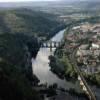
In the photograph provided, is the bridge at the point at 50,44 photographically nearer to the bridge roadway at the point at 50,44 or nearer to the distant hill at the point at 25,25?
the bridge roadway at the point at 50,44

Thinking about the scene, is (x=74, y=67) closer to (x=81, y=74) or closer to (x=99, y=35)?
(x=81, y=74)

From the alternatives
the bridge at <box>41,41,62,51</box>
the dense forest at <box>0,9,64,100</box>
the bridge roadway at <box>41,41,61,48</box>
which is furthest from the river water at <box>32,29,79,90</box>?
the bridge roadway at <box>41,41,61,48</box>

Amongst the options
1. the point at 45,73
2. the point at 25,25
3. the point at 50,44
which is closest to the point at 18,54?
the point at 45,73

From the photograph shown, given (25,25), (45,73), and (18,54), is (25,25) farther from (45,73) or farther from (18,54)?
(45,73)

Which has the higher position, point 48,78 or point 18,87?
point 18,87

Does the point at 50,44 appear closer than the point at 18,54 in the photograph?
No

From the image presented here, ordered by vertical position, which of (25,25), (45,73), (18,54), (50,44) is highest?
(18,54)

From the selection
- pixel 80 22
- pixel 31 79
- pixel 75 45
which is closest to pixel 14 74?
pixel 31 79

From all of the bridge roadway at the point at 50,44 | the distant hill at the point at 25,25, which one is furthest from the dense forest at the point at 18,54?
the bridge roadway at the point at 50,44

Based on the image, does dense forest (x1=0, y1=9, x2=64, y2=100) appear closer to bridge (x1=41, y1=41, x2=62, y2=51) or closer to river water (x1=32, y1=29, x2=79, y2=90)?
river water (x1=32, y1=29, x2=79, y2=90)
